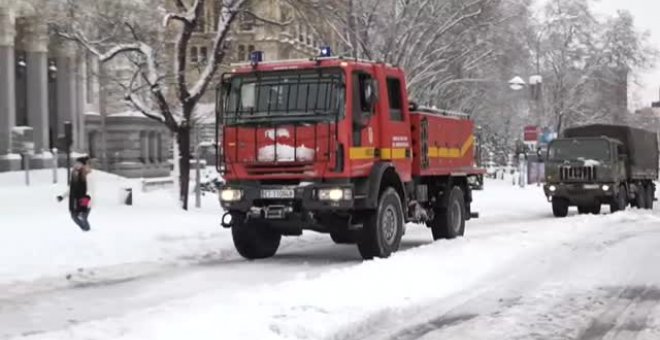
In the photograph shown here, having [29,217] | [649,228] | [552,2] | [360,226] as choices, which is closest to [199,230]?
[29,217]

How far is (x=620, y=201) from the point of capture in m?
28.2

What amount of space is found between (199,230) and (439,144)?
535 centimetres

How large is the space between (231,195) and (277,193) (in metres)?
0.79

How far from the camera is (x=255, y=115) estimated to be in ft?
45.6

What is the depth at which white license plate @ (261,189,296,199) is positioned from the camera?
13539 millimetres

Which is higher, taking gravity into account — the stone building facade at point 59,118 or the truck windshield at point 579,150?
the stone building facade at point 59,118

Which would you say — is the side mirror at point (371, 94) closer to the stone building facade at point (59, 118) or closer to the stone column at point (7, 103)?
the stone building facade at point (59, 118)

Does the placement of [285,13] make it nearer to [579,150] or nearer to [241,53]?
[241,53]

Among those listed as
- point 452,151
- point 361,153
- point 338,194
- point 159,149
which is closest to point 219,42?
point 452,151

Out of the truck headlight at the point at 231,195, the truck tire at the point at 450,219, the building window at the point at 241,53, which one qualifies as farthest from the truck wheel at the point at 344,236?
the building window at the point at 241,53

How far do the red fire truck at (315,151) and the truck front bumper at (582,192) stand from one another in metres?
13.4

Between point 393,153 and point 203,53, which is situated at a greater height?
point 203,53

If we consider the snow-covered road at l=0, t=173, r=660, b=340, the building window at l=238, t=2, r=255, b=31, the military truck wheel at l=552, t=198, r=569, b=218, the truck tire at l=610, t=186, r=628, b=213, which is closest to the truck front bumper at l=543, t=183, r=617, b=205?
the military truck wheel at l=552, t=198, r=569, b=218

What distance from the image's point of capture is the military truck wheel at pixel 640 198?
103 ft
